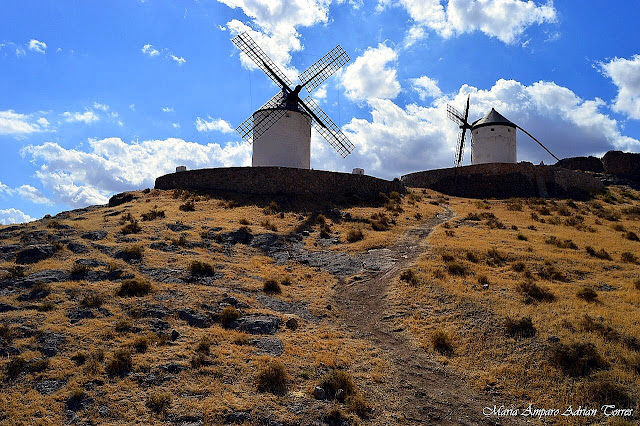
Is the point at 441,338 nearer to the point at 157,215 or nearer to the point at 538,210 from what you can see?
the point at 157,215

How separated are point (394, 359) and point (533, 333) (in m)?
3.26

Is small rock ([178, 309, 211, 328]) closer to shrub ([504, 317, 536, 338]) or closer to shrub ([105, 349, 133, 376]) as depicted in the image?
shrub ([105, 349, 133, 376])

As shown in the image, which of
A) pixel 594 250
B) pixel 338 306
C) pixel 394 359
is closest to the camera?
pixel 394 359

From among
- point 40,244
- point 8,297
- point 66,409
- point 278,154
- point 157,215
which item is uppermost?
point 278,154

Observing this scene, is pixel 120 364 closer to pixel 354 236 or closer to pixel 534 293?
pixel 534 293

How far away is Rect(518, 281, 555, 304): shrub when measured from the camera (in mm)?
12422

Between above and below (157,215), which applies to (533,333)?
below

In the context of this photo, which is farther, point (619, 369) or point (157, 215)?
point (157, 215)

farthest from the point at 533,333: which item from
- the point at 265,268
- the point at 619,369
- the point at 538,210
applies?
the point at 538,210

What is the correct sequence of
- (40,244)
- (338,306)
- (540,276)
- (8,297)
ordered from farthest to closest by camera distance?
(40,244) < (540,276) < (338,306) < (8,297)

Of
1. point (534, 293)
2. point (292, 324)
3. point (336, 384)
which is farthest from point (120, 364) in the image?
point (534, 293)

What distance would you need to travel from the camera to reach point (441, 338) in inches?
424

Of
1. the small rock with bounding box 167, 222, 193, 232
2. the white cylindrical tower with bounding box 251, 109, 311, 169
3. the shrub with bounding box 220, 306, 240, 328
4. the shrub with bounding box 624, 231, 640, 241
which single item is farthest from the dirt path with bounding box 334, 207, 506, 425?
the white cylindrical tower with bounding box 251, 109, 311, 169

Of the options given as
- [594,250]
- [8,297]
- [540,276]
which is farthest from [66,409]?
[594,250]
